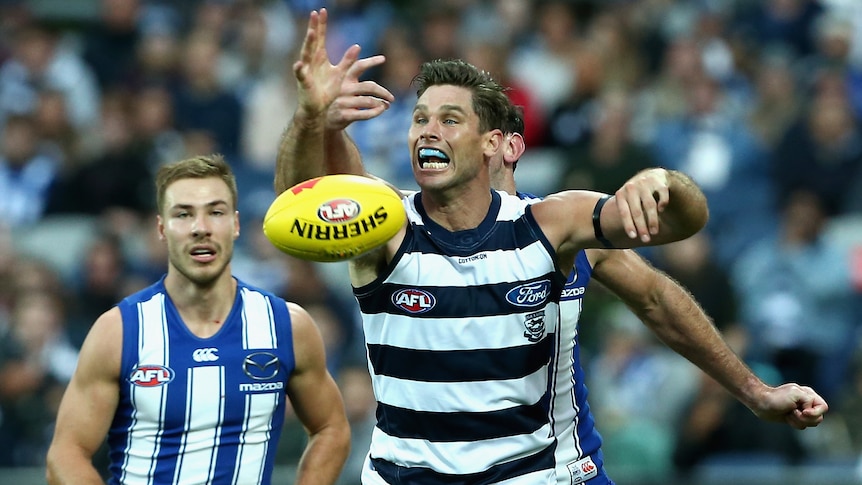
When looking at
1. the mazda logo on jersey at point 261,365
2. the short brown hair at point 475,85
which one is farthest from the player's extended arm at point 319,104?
the mazda logo on jersey at point 261,365

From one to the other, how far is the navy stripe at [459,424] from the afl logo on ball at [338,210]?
79 centimetres

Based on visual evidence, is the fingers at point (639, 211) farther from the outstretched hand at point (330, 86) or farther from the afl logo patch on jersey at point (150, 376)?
the afl logo patch on jersey at point (150, 376)

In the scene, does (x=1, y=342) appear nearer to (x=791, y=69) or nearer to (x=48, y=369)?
(x=48, y=369)

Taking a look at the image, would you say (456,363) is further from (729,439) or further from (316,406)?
(729,439)

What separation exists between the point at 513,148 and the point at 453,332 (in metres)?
1.06

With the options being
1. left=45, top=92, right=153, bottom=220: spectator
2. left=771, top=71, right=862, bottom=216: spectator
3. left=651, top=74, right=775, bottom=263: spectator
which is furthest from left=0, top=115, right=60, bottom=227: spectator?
left=771, top=71, right=862, bottom=216: spectator

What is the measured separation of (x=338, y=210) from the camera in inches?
184

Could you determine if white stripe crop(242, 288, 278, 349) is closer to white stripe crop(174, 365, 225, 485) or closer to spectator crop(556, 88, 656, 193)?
white stripe crop(174, 365, 225, 485)

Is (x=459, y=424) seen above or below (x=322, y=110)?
below

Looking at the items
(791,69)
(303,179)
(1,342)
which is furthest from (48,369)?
(791,69)

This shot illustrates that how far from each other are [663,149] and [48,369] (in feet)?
16.7

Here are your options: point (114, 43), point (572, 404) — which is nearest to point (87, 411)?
point (572, 404)

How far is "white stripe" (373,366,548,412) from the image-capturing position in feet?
16.2

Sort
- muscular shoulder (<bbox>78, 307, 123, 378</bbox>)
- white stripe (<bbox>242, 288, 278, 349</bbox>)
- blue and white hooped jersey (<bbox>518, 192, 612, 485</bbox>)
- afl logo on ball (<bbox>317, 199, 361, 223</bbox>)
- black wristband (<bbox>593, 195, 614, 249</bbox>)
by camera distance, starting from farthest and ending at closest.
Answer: white stripe (<bbox>242, 288, 278, 349</bbox>) → muscular shoulder (<bbox>78, 307, 123, 378</bbox>) → blue and white hooped jersey (<bbox>518, 192, 612, 485</bbox>) → black wristband (<bbox>593, 195, 614, 249</bbox>) → afl logo on ball (<bbox>317, 199, 361, 223</bbox>)
